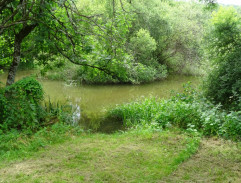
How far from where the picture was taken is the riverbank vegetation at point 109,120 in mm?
4176

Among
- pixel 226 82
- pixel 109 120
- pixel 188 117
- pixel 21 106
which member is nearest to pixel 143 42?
pixel 109 120

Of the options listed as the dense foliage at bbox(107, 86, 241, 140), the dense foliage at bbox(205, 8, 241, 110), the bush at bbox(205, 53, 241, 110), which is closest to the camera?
the dense foliage at bbox(107, 86, 241, 140)

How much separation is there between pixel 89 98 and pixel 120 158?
37.1 ft

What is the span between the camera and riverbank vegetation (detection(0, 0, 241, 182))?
418 cm

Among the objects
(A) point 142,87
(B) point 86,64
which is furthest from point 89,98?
(B) point 86,64

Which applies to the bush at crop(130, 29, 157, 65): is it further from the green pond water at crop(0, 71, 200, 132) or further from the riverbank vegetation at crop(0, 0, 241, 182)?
the riverbank vegetation at crop(0, 0, 241, 182)

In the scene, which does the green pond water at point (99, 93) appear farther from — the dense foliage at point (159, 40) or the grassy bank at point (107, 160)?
the grassy bank at point (107, 160)

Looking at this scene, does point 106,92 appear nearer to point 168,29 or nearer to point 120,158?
point 168,29

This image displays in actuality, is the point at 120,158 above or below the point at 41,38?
below

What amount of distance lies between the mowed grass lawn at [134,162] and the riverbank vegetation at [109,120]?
0.02 m

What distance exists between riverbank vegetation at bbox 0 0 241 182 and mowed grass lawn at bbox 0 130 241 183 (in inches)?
0.7

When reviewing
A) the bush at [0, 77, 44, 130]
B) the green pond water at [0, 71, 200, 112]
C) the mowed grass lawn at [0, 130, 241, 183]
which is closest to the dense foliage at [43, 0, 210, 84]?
the green pond water at [0, 71, 200, 112]

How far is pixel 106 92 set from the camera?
17734 millimetres

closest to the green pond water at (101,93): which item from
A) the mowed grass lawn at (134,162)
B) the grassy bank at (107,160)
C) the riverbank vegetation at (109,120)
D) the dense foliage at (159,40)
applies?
the dense foliage at (159,40)
